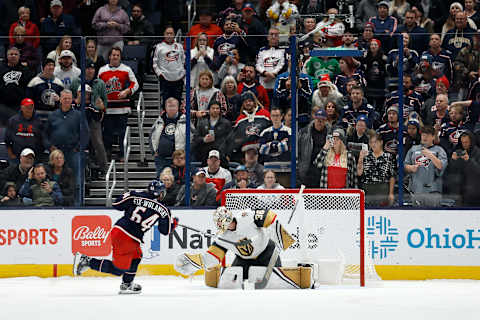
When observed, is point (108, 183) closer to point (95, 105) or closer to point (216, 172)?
point (95, 105)

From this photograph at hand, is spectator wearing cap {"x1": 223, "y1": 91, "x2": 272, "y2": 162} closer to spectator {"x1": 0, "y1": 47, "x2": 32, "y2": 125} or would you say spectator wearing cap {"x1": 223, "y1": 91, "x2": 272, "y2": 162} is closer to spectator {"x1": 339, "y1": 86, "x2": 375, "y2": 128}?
spectator {"x1": 339, "y1": 86, "x2": 375, "y2": 128}

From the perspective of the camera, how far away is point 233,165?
11.3 m

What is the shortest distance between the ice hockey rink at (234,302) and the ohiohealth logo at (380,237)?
78 cm

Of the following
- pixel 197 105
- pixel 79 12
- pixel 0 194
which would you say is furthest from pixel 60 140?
pixel 79 12

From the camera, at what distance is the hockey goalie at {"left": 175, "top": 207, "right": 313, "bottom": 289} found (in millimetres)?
9602

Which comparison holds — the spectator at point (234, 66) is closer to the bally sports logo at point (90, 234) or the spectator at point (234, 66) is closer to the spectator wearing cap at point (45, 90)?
the spectator wearing cap at point (45, 90)

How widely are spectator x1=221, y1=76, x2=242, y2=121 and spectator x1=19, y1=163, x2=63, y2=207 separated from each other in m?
2.45

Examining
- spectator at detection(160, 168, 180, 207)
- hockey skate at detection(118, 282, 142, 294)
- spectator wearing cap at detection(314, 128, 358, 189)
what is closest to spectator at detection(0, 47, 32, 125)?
spectator at detection(160, 168, 180, 207)

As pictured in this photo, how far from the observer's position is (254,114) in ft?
37.1

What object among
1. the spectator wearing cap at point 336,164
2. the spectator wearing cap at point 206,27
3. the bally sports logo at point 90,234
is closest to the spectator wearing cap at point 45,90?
the bally sports logo at point 90,234

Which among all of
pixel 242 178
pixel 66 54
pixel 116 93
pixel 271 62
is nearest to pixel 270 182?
pixel 242 178

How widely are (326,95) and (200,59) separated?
68.4 inches

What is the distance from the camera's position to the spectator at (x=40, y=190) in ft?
37.2

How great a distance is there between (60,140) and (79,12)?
13.5ft
